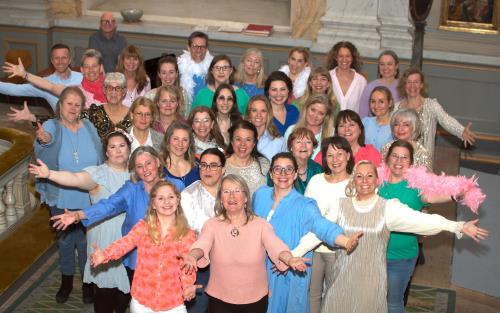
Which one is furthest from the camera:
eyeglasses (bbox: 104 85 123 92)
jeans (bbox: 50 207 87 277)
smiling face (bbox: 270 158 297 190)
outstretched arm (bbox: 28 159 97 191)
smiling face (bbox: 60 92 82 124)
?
eyeglasses (bbox: 104 85 123 92)

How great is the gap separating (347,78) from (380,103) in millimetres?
1229

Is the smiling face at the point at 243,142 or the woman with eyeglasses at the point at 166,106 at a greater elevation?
the woman with eyeglasses at the point at 166,106

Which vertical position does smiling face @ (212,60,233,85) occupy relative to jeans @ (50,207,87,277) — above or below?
above

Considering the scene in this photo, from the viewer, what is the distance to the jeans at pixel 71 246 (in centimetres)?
690

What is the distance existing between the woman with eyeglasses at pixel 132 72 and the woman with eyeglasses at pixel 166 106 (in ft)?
2.92

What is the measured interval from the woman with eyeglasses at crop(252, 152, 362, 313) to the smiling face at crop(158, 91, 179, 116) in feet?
5.00

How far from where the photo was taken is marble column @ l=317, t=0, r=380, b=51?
35.9 ft

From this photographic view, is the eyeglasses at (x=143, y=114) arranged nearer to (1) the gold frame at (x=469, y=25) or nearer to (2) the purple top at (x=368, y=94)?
(2) the purple top at (x=368, y=94)

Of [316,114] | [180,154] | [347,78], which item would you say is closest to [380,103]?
[316,114]

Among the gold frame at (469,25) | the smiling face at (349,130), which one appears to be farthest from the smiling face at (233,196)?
the gold frame at (469,25)

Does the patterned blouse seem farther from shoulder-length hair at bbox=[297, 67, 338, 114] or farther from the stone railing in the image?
shoulder-length hair at bbox=[297, 67, 338, 114]

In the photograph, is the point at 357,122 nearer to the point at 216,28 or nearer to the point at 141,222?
the point at 141,222

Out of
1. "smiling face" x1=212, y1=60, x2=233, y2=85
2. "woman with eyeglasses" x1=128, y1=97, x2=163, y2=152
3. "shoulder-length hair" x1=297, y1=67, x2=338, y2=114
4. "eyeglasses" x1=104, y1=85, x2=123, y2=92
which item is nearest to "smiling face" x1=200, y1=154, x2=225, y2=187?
"woman with eyeglasses" x1=128, y1=97, x2=163, y2=152

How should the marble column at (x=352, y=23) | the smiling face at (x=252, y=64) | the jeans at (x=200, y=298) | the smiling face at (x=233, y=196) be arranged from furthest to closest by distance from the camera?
the marble column at (x=352, y=23) < the smiling face at (x=252, y=64) < the jeans at (x=200, y=298) < the smiling face at (x=233, y=196)
